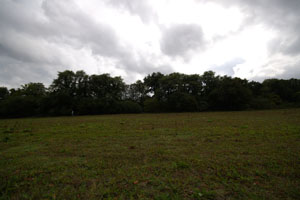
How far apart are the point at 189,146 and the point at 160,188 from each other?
3028mm

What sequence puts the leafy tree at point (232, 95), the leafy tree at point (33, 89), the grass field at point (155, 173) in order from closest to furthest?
the grass field at point (155, 173) → the leafy tree at point (232, 95) → the leafy tree at point (33, 89)

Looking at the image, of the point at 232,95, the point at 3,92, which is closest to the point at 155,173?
the point at 232,95

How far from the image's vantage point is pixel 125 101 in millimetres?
47156

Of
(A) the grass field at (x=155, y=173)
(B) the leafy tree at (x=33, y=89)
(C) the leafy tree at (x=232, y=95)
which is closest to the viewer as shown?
(A) the grass field at (x=155, y=173)

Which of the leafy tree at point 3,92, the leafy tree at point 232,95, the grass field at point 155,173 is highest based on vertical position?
the leafy tree at point 3,92

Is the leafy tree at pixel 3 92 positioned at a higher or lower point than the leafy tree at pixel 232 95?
higher

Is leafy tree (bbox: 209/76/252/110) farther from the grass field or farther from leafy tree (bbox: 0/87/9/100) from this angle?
leafy tree (bbox: 0/87/9/100)

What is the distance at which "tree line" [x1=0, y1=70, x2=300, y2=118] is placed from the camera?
126 ft

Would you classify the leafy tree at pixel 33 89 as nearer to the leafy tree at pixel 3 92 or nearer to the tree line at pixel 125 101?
the tree line at pixel 125 101

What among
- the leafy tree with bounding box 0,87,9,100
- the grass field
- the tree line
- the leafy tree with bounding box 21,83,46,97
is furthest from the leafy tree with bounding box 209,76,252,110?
the leafy tree with bounding box 0,87,9,100

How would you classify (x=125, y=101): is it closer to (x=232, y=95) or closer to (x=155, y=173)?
(x=232, y=95)

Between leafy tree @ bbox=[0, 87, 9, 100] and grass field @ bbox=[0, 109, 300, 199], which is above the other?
leafy tree @ bbox=[0, 87, 9, 100]

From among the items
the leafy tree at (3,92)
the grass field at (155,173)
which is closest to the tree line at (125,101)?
the leafy tree at (3,92)

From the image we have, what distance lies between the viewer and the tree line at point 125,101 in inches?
1510
